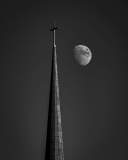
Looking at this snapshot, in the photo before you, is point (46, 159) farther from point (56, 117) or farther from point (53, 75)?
point (53, 75)

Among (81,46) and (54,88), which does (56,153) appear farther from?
(81,46)

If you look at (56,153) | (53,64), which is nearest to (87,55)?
(53,64)

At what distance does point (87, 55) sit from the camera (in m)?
52.0

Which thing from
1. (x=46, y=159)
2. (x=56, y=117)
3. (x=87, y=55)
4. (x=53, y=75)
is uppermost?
(x=87, y=55)

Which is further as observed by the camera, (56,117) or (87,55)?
(87,55)

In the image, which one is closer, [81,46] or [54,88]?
[54,88]

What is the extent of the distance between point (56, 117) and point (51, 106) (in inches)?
38.5

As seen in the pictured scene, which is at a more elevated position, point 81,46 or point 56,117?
point 81,46

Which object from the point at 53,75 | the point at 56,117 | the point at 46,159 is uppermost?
the point at 53,75

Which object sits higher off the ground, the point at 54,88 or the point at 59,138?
the point at 54,88

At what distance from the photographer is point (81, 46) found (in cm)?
5206

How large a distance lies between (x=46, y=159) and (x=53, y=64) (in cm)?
781

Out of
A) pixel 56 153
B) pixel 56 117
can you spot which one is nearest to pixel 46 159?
pixel 56 153

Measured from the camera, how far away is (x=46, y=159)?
129 feet
